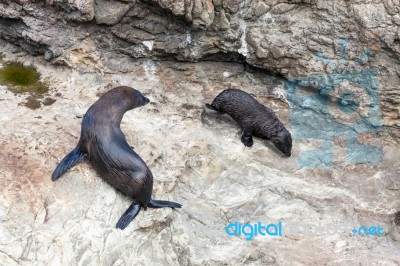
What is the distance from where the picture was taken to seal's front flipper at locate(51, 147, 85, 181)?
194 inches

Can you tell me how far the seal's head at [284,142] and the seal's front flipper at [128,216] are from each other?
198cm

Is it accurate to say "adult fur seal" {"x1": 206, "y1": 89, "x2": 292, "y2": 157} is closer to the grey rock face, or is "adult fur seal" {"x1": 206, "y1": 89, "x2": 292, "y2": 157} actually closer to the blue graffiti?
the blue graffiti

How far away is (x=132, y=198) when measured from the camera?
16.4 ft

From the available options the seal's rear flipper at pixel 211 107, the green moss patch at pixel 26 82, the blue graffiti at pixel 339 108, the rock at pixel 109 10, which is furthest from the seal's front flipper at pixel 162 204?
the rock at pixel 109 10

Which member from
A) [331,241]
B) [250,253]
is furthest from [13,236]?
[331,241]

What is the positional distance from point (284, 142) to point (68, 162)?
248 cm

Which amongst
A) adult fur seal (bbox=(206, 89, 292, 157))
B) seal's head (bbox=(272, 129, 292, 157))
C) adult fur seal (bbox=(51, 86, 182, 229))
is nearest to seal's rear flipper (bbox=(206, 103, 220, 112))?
adult fur seal (bbox=(206, 89, 292, 157))

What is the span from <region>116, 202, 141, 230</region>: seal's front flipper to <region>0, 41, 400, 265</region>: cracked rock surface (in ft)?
0.20

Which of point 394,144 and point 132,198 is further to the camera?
point 394,144

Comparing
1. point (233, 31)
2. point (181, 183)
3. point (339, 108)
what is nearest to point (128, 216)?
point (181, 183)

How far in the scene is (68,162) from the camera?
5023 mm

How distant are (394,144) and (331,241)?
1.97 meters

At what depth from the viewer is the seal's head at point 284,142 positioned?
19.9 ft

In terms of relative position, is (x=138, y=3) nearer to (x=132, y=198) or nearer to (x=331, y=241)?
(x=132, y=198)
